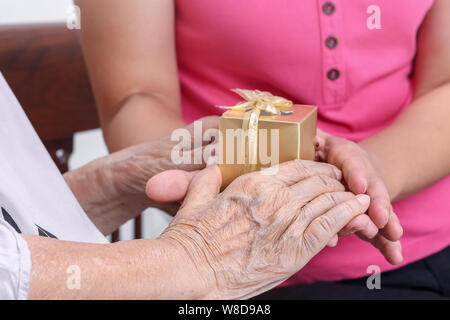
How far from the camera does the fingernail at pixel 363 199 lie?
0.61 meters

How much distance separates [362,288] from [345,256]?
0.18ft

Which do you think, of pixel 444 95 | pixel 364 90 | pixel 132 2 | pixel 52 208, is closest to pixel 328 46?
→ pixel 364 90

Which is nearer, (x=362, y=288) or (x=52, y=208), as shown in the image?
(x=52, y=208)

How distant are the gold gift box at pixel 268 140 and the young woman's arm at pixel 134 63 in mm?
177

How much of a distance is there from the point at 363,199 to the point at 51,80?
887 millimetres

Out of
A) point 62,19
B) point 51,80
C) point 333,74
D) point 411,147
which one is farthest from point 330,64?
point 62,19

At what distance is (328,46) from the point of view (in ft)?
2.49

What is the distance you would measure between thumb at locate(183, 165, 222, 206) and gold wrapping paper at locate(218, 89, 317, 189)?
17 millimetres

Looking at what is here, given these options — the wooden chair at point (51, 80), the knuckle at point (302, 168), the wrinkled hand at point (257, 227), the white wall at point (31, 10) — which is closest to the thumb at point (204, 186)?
the wrinkled hand at point (257, 227)

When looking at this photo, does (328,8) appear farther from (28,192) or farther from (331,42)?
(28,192)

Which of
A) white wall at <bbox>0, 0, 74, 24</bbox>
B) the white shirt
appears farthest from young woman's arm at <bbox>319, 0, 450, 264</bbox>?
white wall at <bbox>0, 0, 74, 24</bbox>

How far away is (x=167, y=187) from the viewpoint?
2.10 ft

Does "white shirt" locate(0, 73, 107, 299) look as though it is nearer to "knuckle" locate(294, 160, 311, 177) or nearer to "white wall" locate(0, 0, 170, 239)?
"knuckle" locate(294, 160, 311, 177)

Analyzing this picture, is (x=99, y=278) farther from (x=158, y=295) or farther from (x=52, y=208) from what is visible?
(x=52, y=208)
